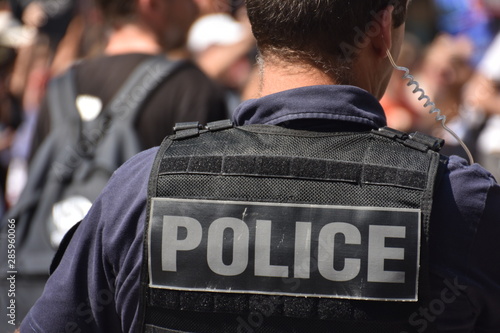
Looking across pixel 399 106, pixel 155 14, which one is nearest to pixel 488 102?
pixel 399 106

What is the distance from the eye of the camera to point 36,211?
2955 millimetres

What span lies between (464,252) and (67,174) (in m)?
1.88

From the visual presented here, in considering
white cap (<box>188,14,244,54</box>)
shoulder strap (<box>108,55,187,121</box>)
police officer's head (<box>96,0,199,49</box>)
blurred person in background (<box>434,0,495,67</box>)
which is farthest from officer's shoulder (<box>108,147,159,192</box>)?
blurred person in background (<box>434,0,495,67</box>)

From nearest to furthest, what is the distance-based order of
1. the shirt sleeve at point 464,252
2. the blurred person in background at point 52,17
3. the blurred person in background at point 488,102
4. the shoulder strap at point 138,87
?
1. the shirt sleeve at point 464,252
2. the shoulder strap at point 138,87
3. the blurred person in background at point 488,102
4. the blurred person in background at point 52,17

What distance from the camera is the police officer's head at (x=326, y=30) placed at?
154cm

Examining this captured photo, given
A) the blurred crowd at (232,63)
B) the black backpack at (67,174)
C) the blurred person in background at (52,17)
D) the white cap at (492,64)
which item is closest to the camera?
the black backpack at (67,174)

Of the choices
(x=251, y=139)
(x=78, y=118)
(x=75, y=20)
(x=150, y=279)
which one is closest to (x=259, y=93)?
(x=251, y=139)

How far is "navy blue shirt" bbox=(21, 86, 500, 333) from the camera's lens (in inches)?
56.3

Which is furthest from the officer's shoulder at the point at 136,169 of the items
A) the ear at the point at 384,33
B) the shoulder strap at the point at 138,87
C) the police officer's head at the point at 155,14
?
the police officer's head at the point at 155,14

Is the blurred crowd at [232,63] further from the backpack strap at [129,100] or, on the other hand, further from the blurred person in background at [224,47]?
the backpack strap at [129,100]

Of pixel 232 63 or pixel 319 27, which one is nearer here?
pixel 319 27

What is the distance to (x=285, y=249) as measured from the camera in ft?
4.92

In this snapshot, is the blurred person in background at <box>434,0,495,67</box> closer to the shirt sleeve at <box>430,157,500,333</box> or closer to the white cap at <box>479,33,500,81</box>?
the white cap at <box>479,33,500,81</box>

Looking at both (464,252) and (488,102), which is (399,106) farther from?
(464,252)
